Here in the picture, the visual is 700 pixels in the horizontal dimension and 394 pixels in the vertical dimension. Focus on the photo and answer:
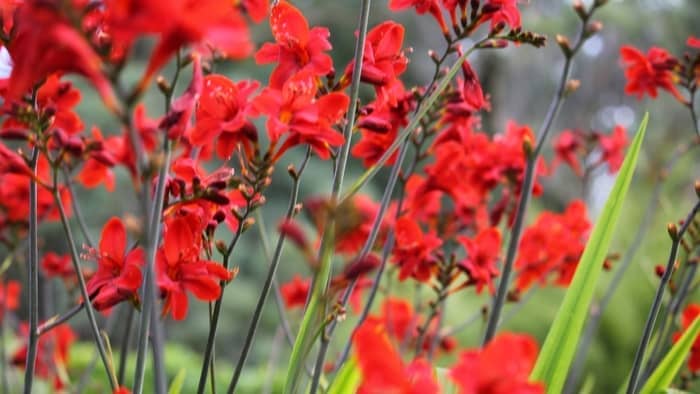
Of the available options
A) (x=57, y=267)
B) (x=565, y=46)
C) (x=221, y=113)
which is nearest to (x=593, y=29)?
(x=565, y=46)

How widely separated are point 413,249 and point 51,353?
2.91 ft

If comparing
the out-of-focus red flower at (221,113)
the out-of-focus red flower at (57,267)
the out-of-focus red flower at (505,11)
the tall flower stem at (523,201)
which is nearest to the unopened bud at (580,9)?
the tall flower stem at (523,201)

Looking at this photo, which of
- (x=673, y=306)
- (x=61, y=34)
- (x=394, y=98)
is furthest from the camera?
(x=673, y=306)

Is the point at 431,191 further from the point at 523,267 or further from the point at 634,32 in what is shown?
the point at 634,32

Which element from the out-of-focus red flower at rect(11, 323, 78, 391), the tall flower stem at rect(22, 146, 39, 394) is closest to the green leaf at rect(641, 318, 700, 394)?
the tall flower stem at rect(22, 146, 39, 394)

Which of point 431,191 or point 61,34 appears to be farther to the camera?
point 431,191

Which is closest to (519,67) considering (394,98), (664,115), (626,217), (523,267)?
(664,115)

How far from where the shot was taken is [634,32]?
6.95 meters

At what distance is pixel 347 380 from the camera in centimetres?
85

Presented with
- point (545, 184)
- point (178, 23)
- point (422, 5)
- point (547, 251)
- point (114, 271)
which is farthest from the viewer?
point (545, 184)

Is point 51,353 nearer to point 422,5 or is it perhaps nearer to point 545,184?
point 422,5

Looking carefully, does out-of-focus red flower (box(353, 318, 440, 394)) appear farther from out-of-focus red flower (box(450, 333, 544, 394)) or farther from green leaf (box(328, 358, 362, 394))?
green leaf (box(328, 358, 362, 394))

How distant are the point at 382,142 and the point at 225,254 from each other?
14.9 inches

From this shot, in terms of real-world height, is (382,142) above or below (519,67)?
below
